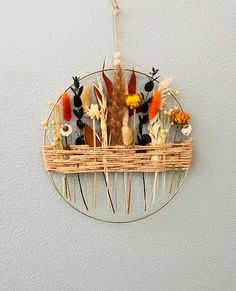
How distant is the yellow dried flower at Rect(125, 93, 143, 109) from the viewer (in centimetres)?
85

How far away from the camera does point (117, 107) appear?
2.85ft

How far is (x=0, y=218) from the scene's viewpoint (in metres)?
0.93

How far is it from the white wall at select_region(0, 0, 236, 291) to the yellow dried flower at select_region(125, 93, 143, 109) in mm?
106

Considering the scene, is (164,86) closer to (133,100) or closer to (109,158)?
(133,100)

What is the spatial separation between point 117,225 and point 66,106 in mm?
360

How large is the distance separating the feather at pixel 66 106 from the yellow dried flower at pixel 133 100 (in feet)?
0.48

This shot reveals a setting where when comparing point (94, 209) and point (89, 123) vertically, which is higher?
point (89, 123)

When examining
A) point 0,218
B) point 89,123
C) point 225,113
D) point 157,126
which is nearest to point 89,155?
point 89,123

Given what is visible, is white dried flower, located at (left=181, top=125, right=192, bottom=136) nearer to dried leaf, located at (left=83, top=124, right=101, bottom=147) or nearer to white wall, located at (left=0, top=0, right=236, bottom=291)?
white wall, located at (left=0, top=0, right=236, bottom=291)

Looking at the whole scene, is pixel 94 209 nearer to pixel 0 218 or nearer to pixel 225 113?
pixel 0 218

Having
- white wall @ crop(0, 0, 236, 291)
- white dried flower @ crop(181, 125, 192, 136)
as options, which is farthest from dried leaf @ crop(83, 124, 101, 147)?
white dried flower @ crop(181, 125, 192, 136)

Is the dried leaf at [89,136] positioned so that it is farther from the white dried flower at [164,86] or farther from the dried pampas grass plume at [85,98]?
the white dried flower at [164,86]

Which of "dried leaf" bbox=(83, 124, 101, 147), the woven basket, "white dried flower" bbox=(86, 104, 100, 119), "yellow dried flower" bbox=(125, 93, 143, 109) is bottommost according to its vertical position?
the woven basket

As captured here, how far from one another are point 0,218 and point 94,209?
0.25 m
